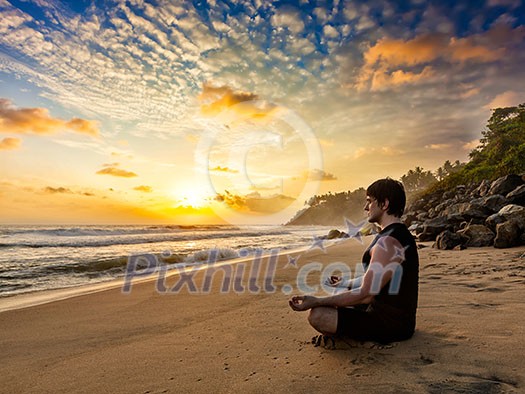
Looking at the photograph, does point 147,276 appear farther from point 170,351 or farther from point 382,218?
point 382,218

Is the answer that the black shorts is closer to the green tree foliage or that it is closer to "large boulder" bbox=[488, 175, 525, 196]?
"large boulder" bbox=[488, 175, 525, 196]

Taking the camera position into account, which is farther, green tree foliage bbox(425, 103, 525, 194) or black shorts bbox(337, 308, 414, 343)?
green tree foliage bbox(425, 103, 525, 194)

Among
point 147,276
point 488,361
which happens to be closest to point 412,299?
point 488,361

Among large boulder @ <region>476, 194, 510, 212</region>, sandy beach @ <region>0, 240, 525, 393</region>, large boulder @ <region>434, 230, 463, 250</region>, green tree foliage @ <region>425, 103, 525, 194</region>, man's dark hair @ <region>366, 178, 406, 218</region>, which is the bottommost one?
sandy beach @ <region>0, 240, 525, 393</region>

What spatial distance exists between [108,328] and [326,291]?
3.58 meters

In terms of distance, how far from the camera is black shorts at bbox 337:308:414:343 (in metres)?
2.79

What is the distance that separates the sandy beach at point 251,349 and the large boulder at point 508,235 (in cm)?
417

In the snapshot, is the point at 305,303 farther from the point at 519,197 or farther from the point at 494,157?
the point at 494,157

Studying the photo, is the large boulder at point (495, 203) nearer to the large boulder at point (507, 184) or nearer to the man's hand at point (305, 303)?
the large boulder at point (507, 184)

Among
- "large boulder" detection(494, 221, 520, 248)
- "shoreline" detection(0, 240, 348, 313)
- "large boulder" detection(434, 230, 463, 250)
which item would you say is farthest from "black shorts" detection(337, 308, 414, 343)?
"large boulder" detection(434, 230, 463, 250)

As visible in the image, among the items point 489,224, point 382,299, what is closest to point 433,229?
point 489,224

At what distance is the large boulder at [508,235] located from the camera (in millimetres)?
8719

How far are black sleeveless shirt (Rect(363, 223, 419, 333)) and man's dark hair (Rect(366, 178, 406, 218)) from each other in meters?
0.16

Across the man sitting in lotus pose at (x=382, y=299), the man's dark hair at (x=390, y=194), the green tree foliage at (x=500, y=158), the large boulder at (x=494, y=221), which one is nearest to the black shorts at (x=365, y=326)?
the man sitting in lotus pose at (x=382, y=299)
